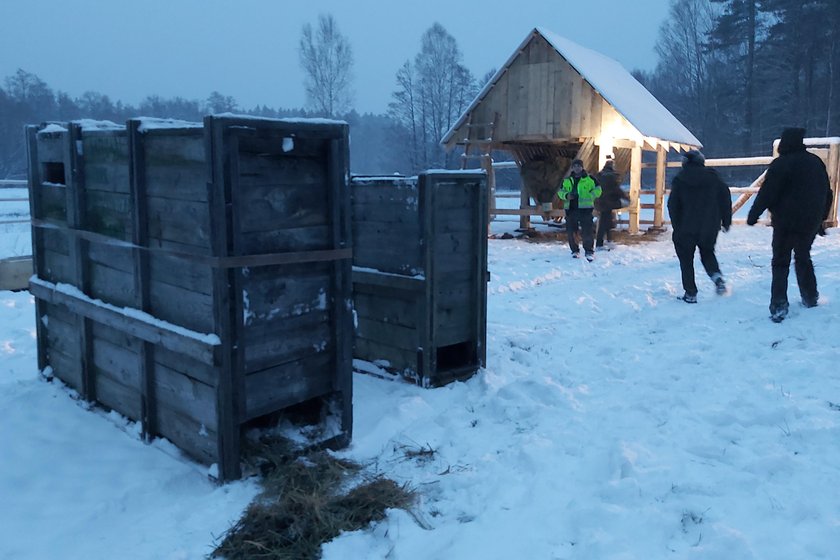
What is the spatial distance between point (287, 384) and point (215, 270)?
916mm

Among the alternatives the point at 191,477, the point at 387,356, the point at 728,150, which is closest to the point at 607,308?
the point at 387,356

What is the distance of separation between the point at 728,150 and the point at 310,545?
45480 millimetres

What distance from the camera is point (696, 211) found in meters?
8.31

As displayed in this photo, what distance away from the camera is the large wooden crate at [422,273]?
555 centimetres

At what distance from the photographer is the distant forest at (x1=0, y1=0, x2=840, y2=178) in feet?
120

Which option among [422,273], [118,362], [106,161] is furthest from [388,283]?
[106,161]

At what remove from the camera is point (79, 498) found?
3826 mm

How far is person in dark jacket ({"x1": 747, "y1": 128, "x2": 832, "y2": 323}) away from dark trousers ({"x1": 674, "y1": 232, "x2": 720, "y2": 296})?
1.33 meters

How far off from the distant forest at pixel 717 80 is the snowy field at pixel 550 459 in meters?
30.5

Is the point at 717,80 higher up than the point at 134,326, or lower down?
higher up

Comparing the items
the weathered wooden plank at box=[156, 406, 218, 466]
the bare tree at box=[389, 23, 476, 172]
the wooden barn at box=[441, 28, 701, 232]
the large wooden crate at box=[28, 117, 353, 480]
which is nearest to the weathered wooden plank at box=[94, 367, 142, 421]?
the large wooden crate at box=[28, 117, 353, 480]

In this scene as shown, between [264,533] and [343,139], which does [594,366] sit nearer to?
[343,139]

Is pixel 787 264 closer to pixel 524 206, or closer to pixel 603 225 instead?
pixel 603 225

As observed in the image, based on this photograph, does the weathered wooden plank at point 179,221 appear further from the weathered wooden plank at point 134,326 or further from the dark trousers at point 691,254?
the dark trousers at point 691,254
